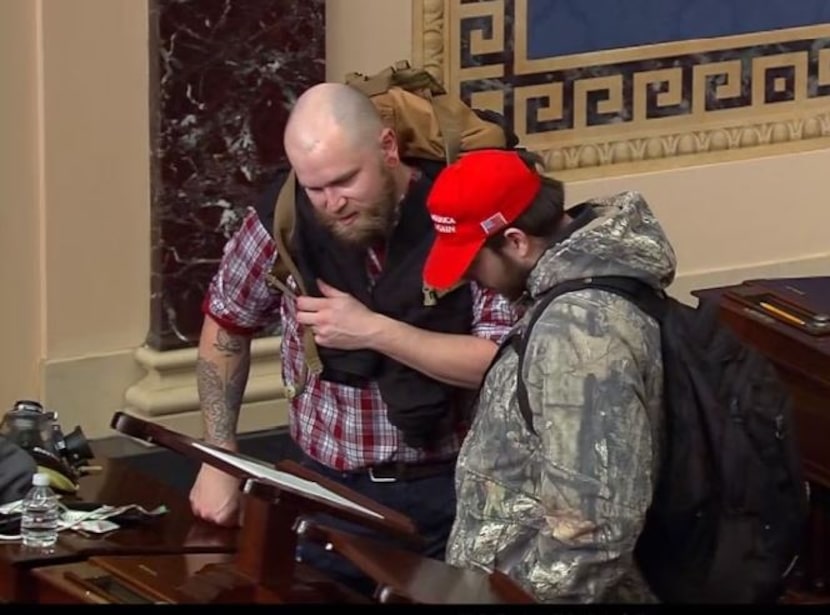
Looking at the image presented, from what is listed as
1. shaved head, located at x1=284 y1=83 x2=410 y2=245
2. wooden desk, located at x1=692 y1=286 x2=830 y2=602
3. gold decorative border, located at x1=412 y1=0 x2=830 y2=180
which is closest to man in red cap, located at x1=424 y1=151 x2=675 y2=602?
shaved head, located at x1=284 y1=83 x2=410 y2=245

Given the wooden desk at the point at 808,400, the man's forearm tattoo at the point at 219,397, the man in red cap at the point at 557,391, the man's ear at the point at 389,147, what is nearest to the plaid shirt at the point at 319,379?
the man's forearm tattoo at the point at 219,397

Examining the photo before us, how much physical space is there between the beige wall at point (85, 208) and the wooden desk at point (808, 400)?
1795 mm

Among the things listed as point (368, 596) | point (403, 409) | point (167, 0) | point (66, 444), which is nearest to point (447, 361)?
point (403, 409)

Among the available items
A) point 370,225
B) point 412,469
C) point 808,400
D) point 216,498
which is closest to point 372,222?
point 370,225

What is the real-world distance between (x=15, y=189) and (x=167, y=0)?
655 mm

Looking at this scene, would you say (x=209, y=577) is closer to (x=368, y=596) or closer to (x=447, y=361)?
(x=368, y=596)

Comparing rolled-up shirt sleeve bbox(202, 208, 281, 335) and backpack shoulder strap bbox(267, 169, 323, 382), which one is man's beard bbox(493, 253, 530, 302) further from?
rolled-up shirt sleeve bbox(202, 208, 281, 335)

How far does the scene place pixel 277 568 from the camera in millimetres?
3832

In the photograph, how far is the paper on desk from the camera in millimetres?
3814

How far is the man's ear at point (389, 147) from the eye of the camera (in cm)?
441

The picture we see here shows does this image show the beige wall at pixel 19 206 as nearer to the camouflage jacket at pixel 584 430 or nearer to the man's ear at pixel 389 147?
the man's ear at pixel 389 147

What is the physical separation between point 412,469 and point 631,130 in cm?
300

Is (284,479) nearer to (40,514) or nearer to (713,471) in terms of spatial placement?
(40,514)

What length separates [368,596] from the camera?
13.3 feet
